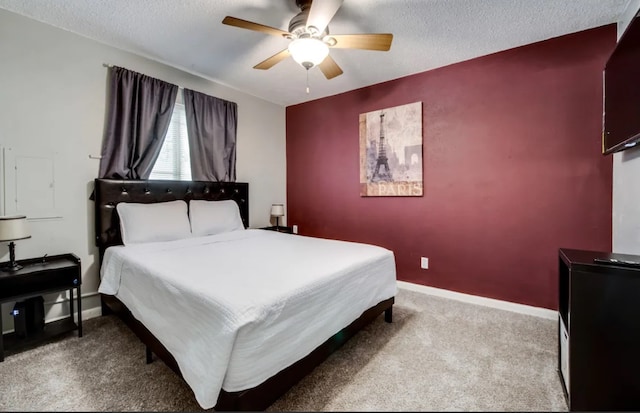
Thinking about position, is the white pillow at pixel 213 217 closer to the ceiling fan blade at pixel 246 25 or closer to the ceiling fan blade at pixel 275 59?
the ceiling fan blade at pixel 275 59

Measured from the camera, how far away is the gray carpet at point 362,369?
1386 millimetres

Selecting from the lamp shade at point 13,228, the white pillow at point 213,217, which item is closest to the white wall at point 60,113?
the lamp shade at point 13,228

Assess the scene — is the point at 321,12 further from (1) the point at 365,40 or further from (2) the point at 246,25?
(2) the point at 246,25

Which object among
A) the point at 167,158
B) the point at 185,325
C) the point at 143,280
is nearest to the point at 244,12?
the point at 167,158

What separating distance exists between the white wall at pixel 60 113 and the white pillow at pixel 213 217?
0.87 metres

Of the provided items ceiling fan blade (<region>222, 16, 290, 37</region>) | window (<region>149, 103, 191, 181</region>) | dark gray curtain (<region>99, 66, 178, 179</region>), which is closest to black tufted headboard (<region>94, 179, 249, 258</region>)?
dark gray curtain (<region>99, 66, 178, 179</region>)

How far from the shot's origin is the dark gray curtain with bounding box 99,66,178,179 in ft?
8.45

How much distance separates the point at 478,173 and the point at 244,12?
2.60m

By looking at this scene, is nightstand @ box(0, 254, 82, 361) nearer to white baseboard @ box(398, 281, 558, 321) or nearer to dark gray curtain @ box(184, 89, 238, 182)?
dark gray curtain @ box(184, 89, 238, 182)

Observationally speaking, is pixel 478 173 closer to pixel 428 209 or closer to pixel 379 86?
pixel 428 209

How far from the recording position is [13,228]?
1.89 meters

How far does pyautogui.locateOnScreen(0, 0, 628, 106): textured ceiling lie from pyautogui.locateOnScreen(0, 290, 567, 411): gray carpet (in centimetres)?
245

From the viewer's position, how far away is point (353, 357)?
183 cm

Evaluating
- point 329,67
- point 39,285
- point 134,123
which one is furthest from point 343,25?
point 39,285
